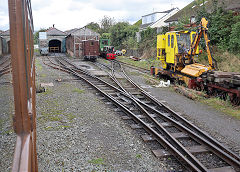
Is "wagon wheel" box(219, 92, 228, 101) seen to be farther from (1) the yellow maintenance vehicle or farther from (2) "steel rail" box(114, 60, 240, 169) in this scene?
(2) "steel rail" box(114, 60, 240, 169)

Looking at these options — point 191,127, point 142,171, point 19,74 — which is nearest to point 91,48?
point 191,127

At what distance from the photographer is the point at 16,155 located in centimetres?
129

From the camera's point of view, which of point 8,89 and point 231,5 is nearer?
point 8,89

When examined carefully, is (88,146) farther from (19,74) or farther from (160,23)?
(160,23)

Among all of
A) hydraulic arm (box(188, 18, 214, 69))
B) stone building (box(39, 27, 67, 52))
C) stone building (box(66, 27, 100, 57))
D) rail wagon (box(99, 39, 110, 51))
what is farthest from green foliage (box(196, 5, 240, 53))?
stone building (box(39, 27, 67, 52))

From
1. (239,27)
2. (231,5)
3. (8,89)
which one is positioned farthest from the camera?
(231,5)

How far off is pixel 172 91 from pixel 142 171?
291 inches

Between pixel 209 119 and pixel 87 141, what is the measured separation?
162 inches

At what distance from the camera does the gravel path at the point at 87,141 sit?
4.34 m

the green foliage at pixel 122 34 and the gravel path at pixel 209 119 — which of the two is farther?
the green foliage at pixel 122 34

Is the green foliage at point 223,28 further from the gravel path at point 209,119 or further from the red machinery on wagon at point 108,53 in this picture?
the red machinery on wagon at point 108,53

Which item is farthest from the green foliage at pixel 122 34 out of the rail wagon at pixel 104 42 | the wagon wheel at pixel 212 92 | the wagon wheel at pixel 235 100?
the wagon wheel at pixel 235 100

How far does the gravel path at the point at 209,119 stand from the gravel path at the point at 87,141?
214 cm

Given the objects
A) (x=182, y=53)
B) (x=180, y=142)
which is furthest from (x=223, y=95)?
(x=180, y=142)
